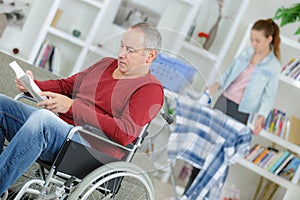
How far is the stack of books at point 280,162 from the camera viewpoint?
3.86 metres

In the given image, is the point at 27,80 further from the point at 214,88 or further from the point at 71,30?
the point at 71,30

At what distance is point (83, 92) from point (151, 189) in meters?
0.39

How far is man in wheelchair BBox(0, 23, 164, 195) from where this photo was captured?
1.70 metres

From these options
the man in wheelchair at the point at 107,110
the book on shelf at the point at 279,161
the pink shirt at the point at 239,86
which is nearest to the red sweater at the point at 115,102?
the man in wheelchair at the point at 107,110

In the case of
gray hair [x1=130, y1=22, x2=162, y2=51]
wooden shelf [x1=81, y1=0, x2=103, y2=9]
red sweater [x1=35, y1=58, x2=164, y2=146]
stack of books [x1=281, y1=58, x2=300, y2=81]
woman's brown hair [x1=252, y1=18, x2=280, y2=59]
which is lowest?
red sweater [x1=35, y1=58, x2=164, y2=146]

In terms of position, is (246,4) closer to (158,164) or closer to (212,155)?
(212,155)

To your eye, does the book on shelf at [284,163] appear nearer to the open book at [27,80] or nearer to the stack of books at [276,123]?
the stack of books at [276,123]

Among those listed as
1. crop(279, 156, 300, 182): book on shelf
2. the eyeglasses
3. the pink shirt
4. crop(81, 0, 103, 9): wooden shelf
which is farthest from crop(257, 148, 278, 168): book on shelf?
the eyeglasses

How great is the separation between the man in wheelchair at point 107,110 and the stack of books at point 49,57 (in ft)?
8.09

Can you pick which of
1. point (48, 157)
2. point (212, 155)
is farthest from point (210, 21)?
point (48, 157)

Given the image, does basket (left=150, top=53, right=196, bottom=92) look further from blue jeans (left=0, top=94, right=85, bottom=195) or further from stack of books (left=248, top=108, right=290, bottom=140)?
stack of books (left=248, top=108, right=290, bottom=140)

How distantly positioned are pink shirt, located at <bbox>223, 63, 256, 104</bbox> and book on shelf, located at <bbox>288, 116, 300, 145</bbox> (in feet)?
1.62

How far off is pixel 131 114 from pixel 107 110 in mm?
117

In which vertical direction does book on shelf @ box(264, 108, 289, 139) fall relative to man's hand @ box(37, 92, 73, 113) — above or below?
above
